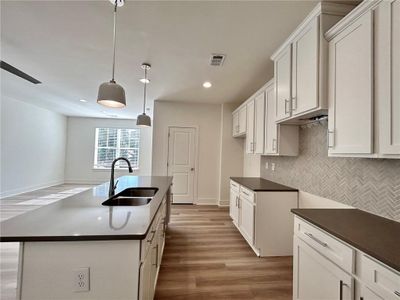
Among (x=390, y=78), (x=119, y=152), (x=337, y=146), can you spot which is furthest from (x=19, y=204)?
(x=390, y=78)

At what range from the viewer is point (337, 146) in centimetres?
167

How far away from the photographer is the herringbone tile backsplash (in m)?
1.58

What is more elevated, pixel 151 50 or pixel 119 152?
pixel 151 50

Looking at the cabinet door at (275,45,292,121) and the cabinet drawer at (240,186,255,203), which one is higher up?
the cabinet door at (275,45,292,121)

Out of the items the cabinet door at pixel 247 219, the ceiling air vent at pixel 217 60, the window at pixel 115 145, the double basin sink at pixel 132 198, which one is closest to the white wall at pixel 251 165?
the cabinet door at pixel 247 219

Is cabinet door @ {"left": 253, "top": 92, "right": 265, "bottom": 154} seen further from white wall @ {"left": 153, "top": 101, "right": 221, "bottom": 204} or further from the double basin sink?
white wall @ {"left": 153, "top": 101, "right": 221, "bottom": 204}

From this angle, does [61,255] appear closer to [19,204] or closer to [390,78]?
[390,78]

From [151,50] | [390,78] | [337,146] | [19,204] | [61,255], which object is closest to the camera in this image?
[61,255]

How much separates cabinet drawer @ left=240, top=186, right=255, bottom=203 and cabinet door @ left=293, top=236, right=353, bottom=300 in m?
1.19

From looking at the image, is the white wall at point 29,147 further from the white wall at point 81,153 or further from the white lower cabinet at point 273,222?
the white lower cabinet at point 273,222

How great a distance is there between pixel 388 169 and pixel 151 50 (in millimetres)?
2796

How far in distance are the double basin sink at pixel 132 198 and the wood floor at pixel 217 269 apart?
0.86 m

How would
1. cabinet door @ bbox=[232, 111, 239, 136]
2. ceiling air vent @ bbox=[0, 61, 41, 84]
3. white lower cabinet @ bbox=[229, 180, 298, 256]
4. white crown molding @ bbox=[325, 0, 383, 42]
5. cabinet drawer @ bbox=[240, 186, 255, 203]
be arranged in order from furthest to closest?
cabinet door @ bbox=[232, 111, 239, 136]
ceiling air vent @ bbox=[0, 61, 41, 84]
cabinet drawer @ bbox=[240, 186, 255, 203]
white lower cabinet @ bbox=[229, 180, 298, 256]
white crown molding @ bbox=[325, 0, 383, 42]

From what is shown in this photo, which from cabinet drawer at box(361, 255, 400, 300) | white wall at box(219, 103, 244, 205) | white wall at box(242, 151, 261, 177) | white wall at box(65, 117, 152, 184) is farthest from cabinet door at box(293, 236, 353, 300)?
white wall at box(65, 117, 152, 184)
